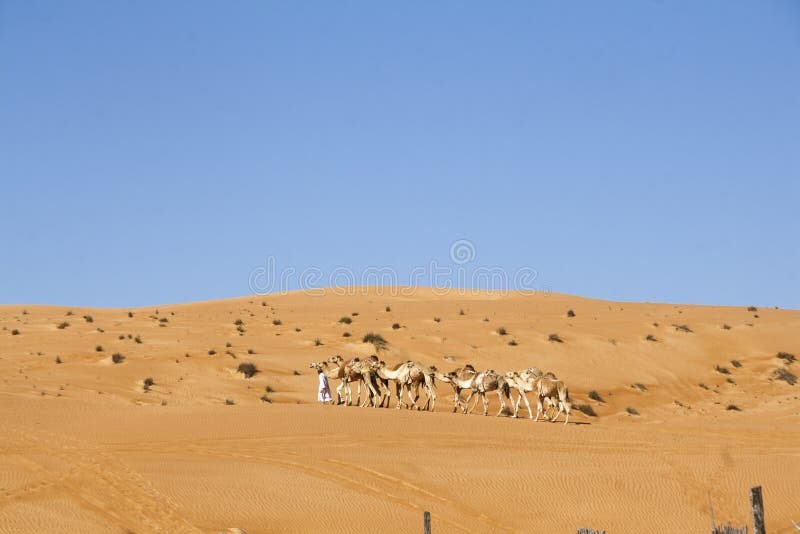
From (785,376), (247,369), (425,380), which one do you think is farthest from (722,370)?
(247,369)

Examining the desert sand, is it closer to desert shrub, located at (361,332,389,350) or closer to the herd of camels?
desert shrub, located at (361,332,389,350)

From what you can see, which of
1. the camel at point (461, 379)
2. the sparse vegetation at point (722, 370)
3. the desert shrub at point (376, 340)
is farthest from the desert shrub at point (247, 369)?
the sparse vegetation at point (722, 370)

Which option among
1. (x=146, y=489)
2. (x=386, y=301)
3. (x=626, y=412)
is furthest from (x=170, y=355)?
(x=386, y=301)

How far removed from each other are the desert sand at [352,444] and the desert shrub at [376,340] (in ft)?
0.94

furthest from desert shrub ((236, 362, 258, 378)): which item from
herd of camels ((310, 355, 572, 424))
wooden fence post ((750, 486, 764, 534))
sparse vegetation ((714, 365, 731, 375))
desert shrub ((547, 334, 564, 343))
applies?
wooden fence post ((750, 486, 764, 534))

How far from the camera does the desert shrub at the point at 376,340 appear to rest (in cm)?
4109

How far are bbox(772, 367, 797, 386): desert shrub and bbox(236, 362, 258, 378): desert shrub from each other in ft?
72.3

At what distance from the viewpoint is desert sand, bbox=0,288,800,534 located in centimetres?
1778

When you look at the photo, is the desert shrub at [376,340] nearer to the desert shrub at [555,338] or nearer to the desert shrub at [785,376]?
the desert shrub at [555,338]

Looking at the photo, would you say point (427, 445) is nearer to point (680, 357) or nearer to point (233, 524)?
point (233, 524)

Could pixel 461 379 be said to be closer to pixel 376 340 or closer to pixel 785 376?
pixel 376 340

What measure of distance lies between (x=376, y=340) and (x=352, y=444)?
1926cm

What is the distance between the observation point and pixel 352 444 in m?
22.5

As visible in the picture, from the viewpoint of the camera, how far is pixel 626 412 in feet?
121
